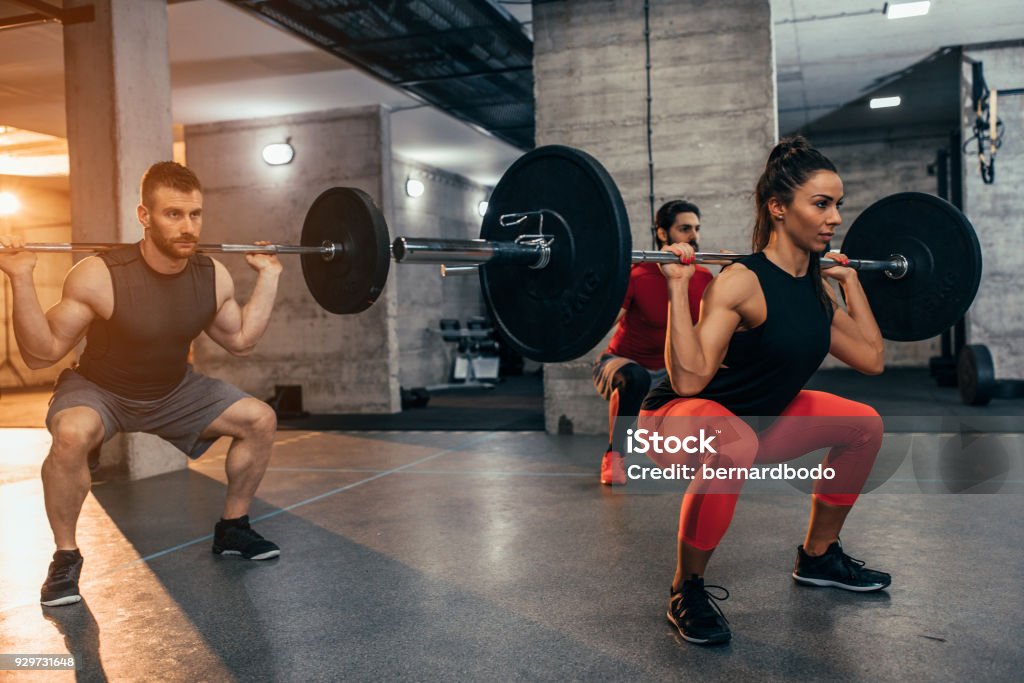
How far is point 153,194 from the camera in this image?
249cm

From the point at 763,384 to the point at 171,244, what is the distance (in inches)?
67.8

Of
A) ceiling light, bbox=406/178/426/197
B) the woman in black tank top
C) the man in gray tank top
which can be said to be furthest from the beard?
ceiling light, bbox=406/178/426/197

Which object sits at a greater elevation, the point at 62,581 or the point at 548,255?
the point at 548,255

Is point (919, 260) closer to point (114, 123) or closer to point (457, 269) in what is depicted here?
point (457, 269)

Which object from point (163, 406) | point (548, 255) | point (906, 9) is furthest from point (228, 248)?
point (906, 9)

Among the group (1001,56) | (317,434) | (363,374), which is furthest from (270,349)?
(1001,56)

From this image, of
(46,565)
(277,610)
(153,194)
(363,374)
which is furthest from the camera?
(363,374)

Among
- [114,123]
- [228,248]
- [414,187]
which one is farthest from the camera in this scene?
[414,187]

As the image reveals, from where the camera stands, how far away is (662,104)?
5.20 m

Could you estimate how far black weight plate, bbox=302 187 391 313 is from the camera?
87.0 inches

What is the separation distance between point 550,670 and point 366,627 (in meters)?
0.53

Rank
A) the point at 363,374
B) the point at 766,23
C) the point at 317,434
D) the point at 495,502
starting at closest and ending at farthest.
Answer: the point at 495,502, the point at 766,23, the point at 317,434, the point at 363,374

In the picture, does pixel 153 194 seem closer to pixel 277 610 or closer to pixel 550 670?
pixel 277 610

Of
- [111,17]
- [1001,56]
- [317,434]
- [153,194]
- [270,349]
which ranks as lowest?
[317,434]
